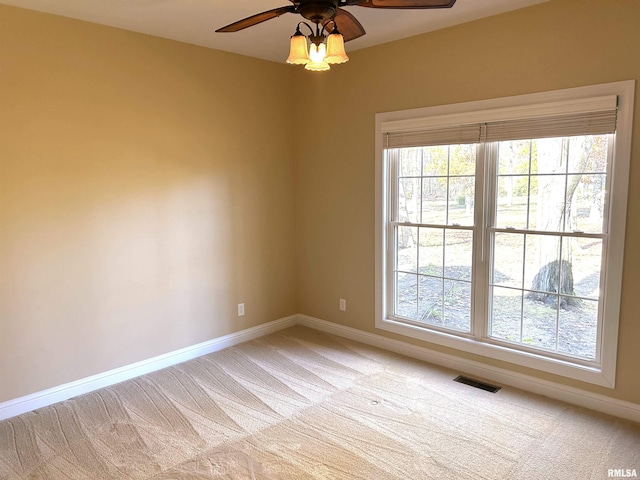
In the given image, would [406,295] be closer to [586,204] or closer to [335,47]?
[586,204]

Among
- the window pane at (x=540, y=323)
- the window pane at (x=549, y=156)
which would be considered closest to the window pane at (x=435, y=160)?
the window pane at (x=549, y=156)

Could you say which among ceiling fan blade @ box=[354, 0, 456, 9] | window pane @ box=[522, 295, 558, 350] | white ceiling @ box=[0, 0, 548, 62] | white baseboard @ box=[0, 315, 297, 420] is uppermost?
white ceiling @ box=[0, 0, 548, 62]

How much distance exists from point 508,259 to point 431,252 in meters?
0.61

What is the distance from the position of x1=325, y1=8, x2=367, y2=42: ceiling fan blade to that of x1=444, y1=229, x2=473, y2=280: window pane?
176 cm

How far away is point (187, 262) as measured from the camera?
3709 mm

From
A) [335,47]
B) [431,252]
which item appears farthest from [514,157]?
[335,47]

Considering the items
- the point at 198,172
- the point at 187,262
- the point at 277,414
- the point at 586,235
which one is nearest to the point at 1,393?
the point at 187,262

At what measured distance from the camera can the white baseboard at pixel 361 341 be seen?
9.34ft

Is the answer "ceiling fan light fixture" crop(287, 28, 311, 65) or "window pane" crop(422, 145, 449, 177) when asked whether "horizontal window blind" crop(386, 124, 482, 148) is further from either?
"ceiling fan light fixture" crop(287, 28, 311, 65)

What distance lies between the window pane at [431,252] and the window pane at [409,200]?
0.15 m

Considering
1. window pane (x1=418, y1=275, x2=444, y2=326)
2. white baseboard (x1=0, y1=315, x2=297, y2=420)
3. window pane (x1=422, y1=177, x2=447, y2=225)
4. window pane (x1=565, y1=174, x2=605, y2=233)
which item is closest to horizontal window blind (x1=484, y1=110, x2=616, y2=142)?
window pane (x1=565, y1=174, x2=605, y2=233)

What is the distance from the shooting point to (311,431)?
267 cm

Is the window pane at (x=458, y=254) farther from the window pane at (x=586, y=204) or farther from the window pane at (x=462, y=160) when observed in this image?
the window pane at (x=586, y=204)

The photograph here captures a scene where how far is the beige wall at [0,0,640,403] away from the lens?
2.79 metres
